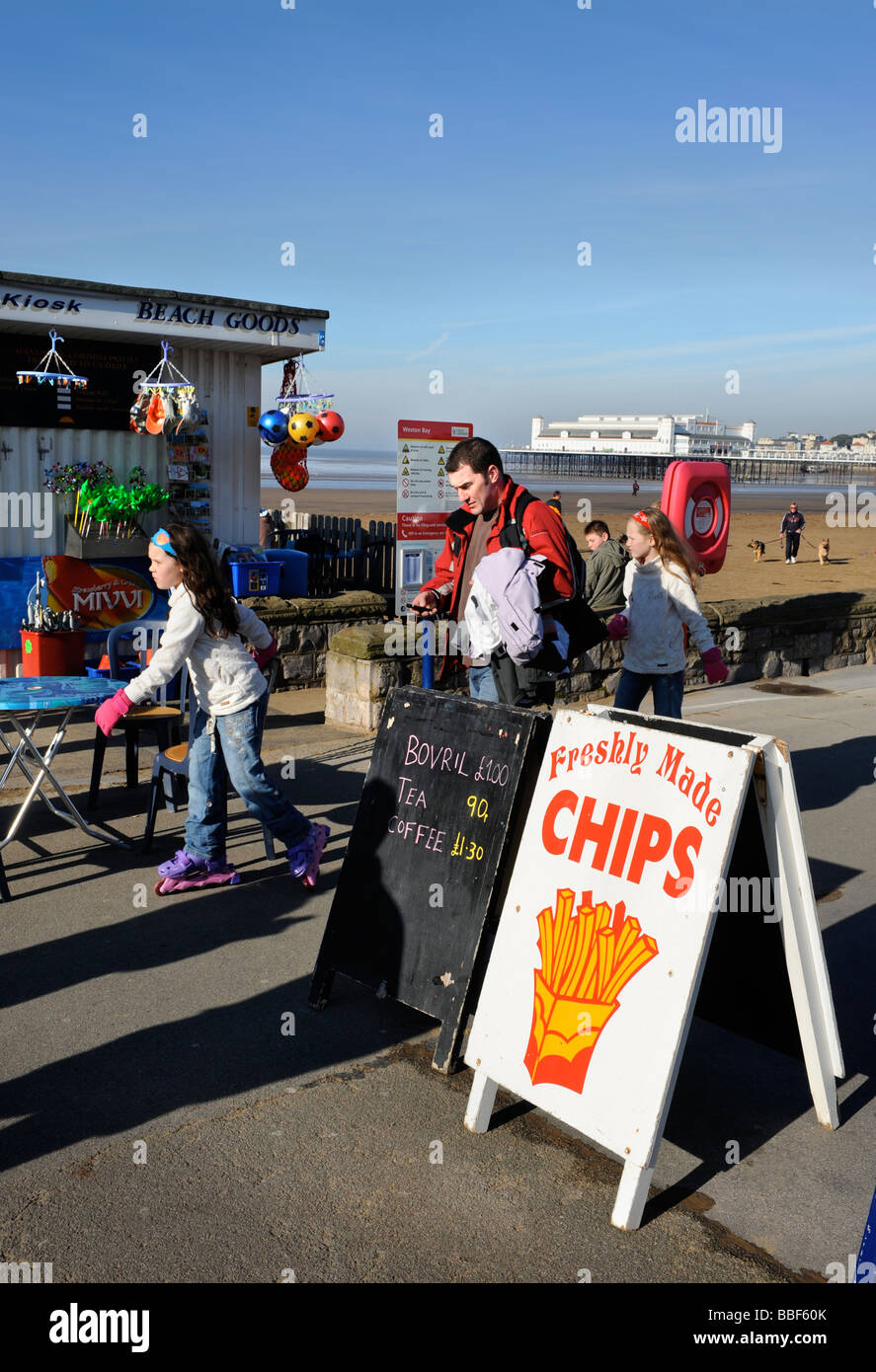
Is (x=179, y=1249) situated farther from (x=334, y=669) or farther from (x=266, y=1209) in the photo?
(x=334, y=669)

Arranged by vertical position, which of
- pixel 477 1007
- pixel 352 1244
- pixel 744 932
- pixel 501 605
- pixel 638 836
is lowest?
pixel 352 1244

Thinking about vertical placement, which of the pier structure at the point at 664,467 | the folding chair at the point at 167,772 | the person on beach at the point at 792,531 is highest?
the pier structure at the point at 664,467

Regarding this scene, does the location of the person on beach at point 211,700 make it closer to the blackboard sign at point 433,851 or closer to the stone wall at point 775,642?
the blackboard sign at point 433,851

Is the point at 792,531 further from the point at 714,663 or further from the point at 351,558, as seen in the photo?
the point at 714,663

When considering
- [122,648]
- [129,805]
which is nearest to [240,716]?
[129,805]

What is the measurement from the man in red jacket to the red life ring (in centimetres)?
529

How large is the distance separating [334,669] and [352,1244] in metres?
6.58

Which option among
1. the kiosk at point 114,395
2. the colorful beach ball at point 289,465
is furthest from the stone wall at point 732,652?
the kiosk at point 114,395

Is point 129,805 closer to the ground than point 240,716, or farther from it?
closer to the ground

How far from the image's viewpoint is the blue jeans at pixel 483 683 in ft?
17.3

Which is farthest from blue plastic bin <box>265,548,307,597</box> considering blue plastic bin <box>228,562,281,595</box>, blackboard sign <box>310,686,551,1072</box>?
blackboard sign <box>310,686,551,1072</box>

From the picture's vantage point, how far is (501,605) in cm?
504

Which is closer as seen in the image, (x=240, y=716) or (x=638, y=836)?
(x=638, y=836)

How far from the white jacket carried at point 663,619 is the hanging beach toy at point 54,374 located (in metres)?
6.07
